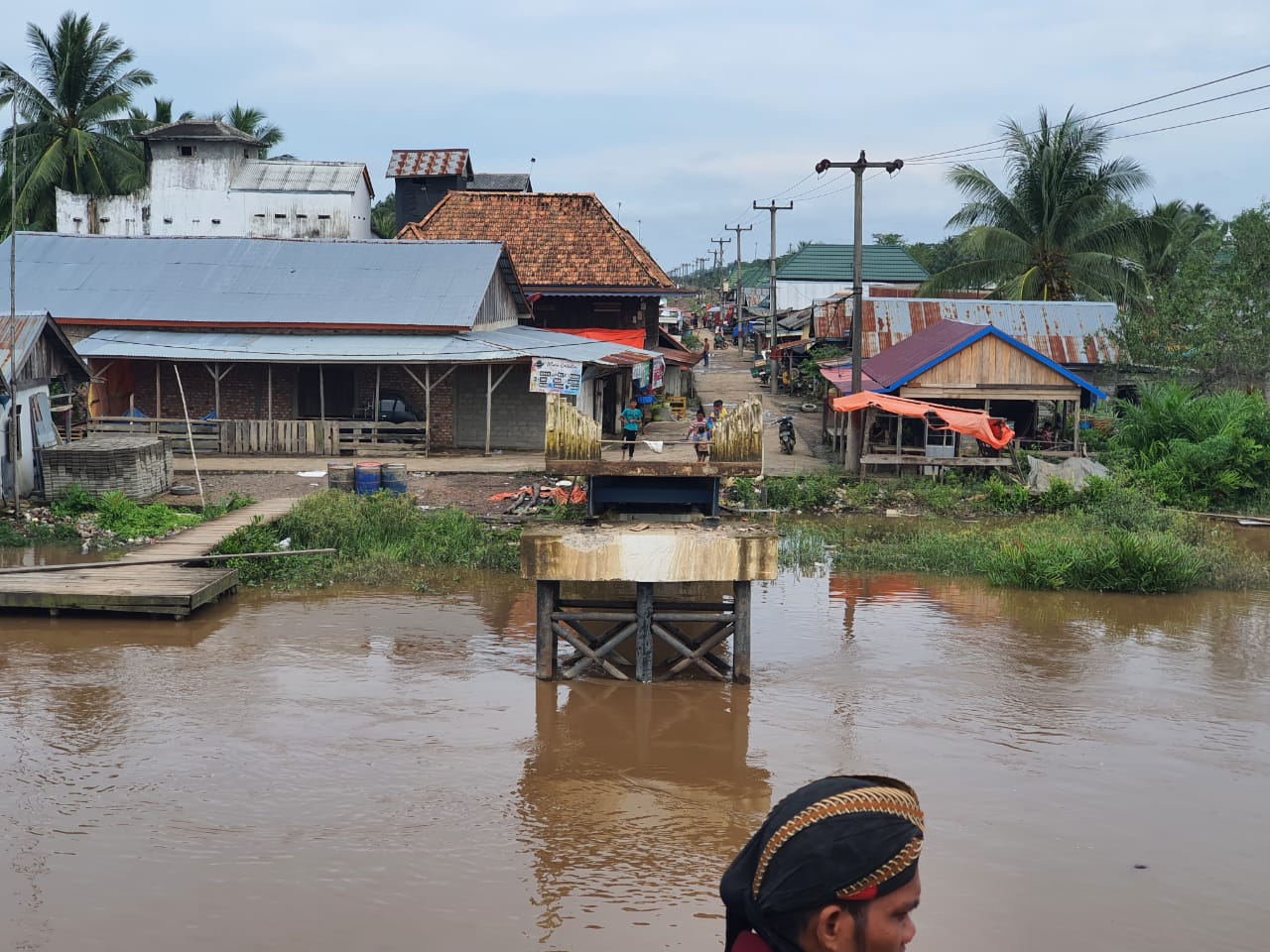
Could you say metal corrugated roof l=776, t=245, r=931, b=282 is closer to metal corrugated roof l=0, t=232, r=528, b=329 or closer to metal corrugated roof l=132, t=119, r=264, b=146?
metal corrugated roof l=132, t=119, r=264, b=146

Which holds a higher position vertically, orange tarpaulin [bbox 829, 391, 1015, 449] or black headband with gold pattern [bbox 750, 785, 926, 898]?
orange tarpaulin [bbox 829, 391, 1015, 449]

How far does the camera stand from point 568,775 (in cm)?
1033

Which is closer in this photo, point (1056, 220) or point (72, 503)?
point (72, 503)

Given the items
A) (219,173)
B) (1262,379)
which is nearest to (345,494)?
(1262,379)

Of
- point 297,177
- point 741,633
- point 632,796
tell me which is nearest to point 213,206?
point 297,177

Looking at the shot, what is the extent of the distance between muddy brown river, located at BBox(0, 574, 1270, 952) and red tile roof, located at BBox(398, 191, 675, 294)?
63.8ft

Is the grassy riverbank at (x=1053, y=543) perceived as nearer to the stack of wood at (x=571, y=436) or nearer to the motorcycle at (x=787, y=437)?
the motorcycle at (x=787, y=437)

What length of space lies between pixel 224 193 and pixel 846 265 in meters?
30.4

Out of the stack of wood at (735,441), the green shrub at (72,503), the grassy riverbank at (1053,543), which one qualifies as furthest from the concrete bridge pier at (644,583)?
the green shrub at (72,503)

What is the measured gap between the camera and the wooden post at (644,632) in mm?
12250

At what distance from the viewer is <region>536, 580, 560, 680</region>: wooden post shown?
12.4 meters

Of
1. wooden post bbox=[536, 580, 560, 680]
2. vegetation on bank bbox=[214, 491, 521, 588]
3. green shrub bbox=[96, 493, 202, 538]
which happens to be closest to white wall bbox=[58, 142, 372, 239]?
green shrub bbox=[96, 493, 202, 538]

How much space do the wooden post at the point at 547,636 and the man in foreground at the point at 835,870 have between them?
390 inches

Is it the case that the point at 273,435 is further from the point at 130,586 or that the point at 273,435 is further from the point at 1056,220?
the point at 1056,220
